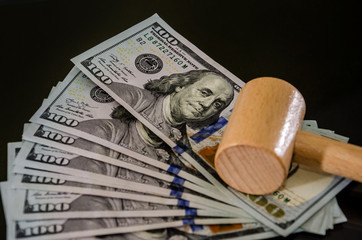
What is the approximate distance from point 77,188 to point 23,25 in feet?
2.01

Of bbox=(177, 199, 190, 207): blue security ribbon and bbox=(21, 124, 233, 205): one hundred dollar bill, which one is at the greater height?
bbox=(21, 124, 233, 205): one hundred dollar bill

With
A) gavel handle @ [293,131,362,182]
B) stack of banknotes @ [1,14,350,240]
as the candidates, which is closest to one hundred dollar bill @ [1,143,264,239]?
stack of banknotes @ [1,14,350,240]

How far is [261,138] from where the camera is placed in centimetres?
Result: 84

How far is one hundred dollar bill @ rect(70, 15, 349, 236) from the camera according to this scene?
36.8 inches

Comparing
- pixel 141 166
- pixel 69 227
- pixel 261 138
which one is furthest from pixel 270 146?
pixel 69 227

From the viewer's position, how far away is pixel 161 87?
1.16m

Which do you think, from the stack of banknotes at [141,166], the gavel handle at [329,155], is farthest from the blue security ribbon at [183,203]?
the gavel handle at [329,155]

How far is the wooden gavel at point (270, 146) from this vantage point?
842 millimetres

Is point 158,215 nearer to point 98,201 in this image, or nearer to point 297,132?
point 98,201

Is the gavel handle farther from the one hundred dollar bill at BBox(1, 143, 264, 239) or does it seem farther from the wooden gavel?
the one hundred dollar bill at BBox(1, 143, 264, 239)

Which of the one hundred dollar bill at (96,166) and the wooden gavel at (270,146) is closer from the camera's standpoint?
the wooden gavel at (270,146)

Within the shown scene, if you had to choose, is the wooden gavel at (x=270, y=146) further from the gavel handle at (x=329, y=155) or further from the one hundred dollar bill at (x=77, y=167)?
the one hundred dollar bill at (x=77, y=167)

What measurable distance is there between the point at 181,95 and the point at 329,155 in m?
0.40

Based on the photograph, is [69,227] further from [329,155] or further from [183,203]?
[329,155]
